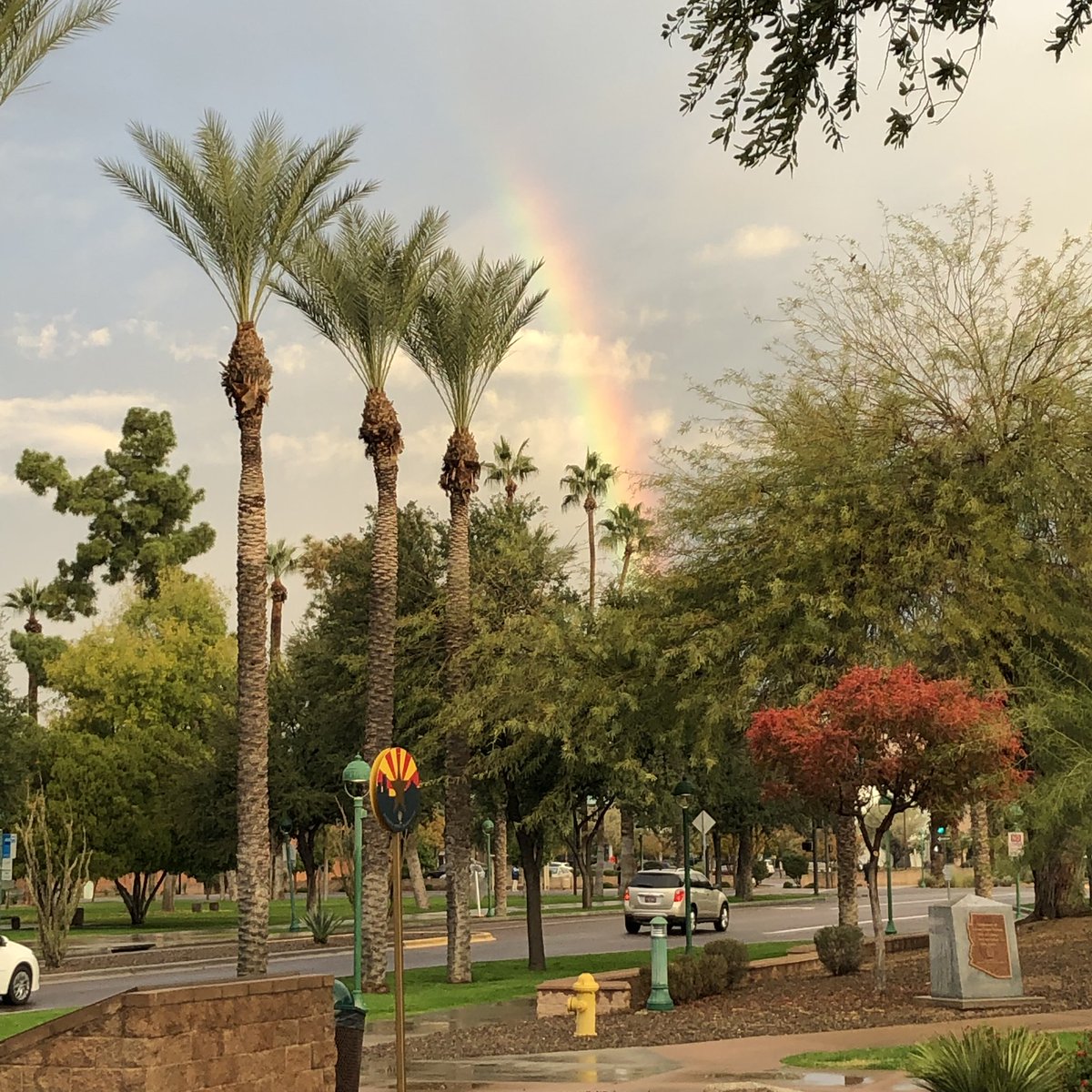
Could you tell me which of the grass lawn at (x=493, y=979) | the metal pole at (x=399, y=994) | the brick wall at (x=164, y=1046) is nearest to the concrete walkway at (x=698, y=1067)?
the metal pole at (x=399, y=994)

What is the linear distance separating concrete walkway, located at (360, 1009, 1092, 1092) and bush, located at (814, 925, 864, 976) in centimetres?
704

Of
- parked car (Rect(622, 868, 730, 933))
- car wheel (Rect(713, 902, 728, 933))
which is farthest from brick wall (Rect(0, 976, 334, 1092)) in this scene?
car wheel (Rect(713, 902, 728, 933))

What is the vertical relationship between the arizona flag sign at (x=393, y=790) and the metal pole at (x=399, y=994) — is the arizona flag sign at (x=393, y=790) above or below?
above

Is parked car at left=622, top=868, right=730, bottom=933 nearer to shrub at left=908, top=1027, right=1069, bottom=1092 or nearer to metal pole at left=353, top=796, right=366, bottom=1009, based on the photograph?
metal pole at left=353, top=796, right=366, bottom=1009

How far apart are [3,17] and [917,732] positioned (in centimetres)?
1481

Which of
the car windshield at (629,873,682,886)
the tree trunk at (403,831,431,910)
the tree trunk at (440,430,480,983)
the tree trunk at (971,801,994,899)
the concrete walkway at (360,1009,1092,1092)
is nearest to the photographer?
the concrete walkway at (360,1009,1092,1092)

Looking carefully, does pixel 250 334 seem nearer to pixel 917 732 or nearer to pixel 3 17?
pixel 3 17

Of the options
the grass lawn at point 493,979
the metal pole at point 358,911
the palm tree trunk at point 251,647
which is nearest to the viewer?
the metal pole at point 358,911

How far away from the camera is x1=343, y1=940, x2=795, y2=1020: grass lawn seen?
22.3 m

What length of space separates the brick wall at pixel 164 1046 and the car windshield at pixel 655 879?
99.0 feet

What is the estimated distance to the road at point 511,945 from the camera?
27984mm

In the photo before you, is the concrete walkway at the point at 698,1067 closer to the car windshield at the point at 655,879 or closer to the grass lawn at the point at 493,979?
the grass lawn at the point at 493,979

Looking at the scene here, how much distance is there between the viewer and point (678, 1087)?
1213cm

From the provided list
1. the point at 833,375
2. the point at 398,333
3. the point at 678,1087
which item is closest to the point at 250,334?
the point at 398,333
